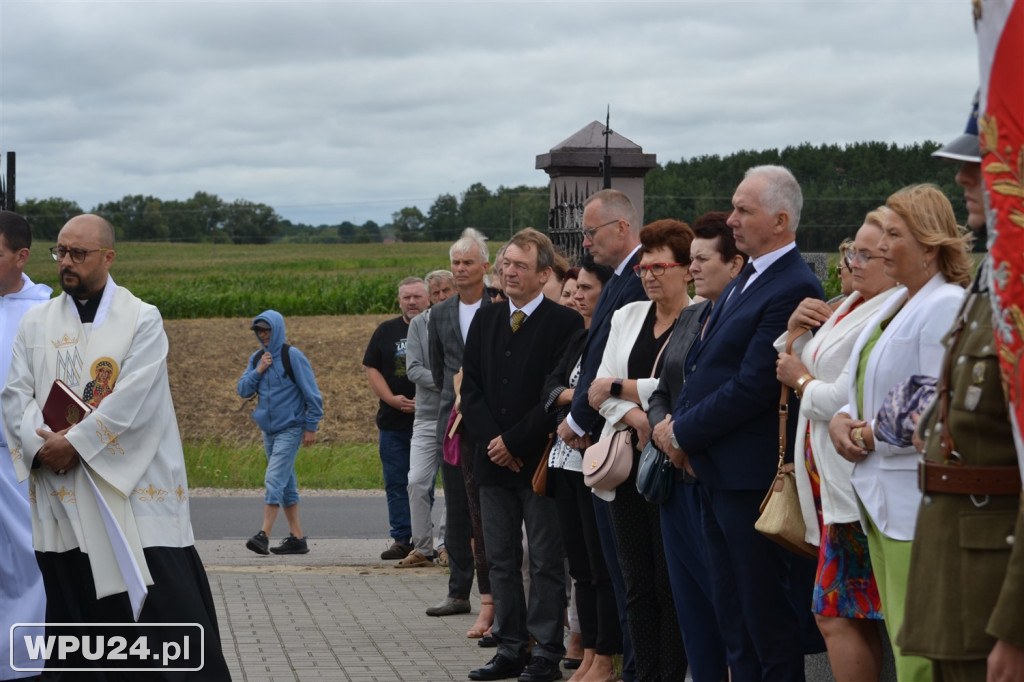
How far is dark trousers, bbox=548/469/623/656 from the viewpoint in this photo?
7.05 m

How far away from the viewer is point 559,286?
8.49 meters

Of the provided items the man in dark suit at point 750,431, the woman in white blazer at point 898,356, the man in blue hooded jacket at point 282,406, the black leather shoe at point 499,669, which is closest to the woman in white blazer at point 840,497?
the woman in white blazer at point 898,356

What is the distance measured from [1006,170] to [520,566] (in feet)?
Result: 17.9

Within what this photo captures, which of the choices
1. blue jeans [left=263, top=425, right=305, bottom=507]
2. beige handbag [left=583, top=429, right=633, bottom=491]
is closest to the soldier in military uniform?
beige handbag [left=583, top=429, right=633, bottom=491]

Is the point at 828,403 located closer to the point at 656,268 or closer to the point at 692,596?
the point at 692,596

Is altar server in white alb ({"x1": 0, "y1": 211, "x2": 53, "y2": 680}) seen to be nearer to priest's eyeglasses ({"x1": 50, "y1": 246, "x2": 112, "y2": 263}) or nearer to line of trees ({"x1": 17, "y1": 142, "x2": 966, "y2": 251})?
priest's eyeglasses ({"x1": 50, "y1": 246, "x2": 112, "y2": 263})

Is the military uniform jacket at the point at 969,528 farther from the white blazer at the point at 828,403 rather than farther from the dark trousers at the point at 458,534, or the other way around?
the dark trousers at the point at 458,534

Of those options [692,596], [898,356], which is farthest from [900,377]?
[692,596]

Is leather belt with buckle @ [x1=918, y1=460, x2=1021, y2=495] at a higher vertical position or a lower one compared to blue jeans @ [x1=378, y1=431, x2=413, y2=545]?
higher

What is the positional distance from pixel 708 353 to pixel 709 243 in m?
0.64

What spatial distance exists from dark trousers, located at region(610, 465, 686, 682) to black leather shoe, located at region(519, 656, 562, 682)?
3.08 feet

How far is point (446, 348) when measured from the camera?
31.0 feet

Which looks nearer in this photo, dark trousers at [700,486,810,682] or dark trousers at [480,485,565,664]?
dark trousers at [700,486,810,682]

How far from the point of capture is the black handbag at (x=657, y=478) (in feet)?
19.6
